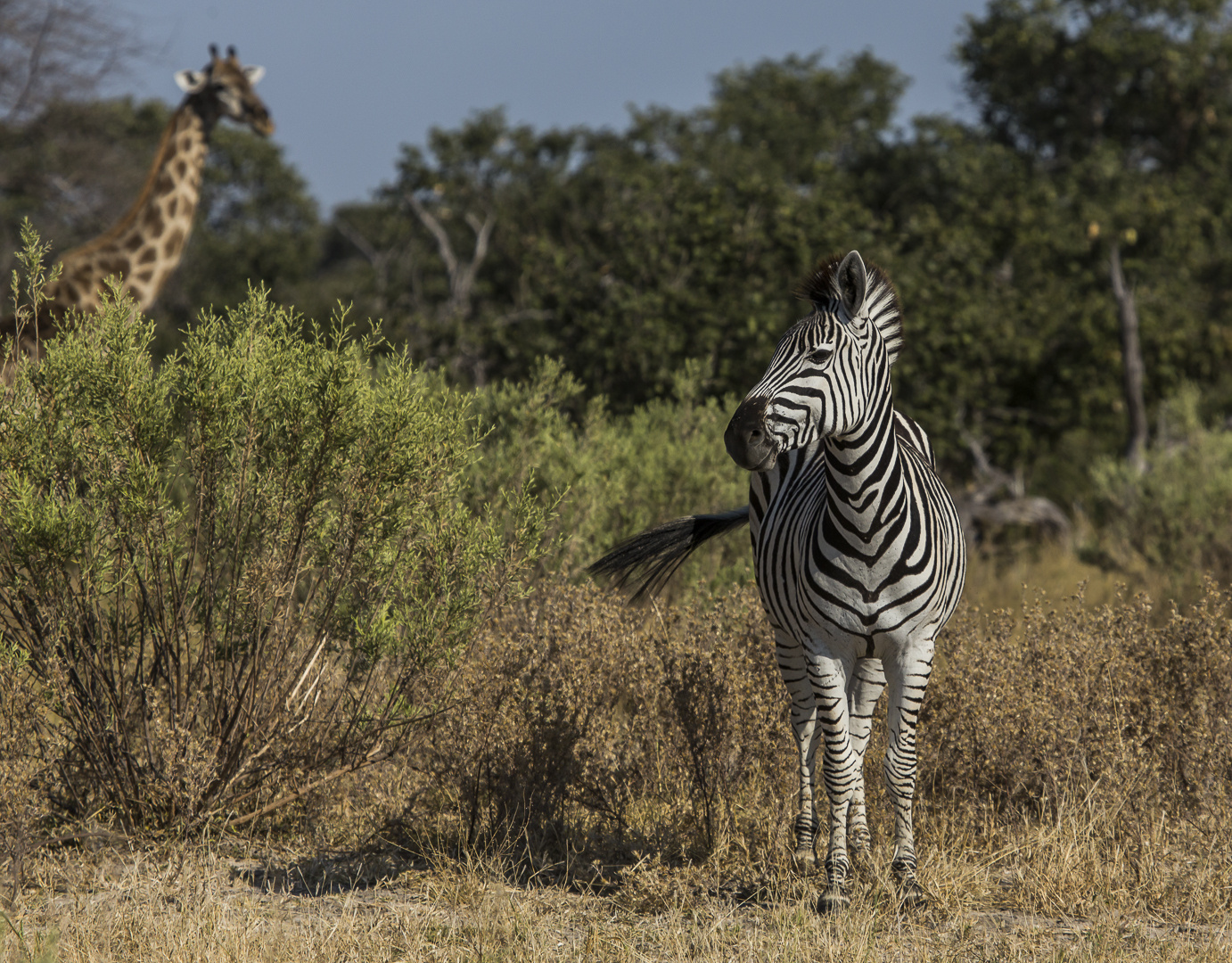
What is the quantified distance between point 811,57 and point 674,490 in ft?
66.3

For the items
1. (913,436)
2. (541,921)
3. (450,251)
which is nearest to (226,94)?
(913,436)

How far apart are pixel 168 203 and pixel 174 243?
0.33 meters

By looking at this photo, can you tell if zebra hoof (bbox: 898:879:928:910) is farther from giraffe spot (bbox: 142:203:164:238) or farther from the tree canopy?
giraffe spot (bbox: 142:203:164:238)

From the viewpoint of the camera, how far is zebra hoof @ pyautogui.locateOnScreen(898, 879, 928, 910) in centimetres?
387

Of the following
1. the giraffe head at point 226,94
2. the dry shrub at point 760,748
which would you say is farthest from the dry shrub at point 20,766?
the giraffe head at point 226,94

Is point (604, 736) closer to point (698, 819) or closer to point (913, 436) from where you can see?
point (698, 819)

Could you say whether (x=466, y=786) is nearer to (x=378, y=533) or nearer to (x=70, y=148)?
(x=378, y=533)

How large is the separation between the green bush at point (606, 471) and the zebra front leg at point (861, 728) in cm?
266

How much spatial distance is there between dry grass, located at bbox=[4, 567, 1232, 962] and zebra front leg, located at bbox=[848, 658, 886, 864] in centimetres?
10

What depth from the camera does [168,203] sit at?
8.92 m

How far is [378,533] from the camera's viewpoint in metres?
4.54

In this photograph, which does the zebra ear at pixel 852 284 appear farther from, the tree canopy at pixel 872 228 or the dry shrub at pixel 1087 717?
the tree canopy at pixel 872 228

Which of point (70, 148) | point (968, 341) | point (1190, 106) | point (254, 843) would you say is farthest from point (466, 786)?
point (1190, 106)

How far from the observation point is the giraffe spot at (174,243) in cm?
880
